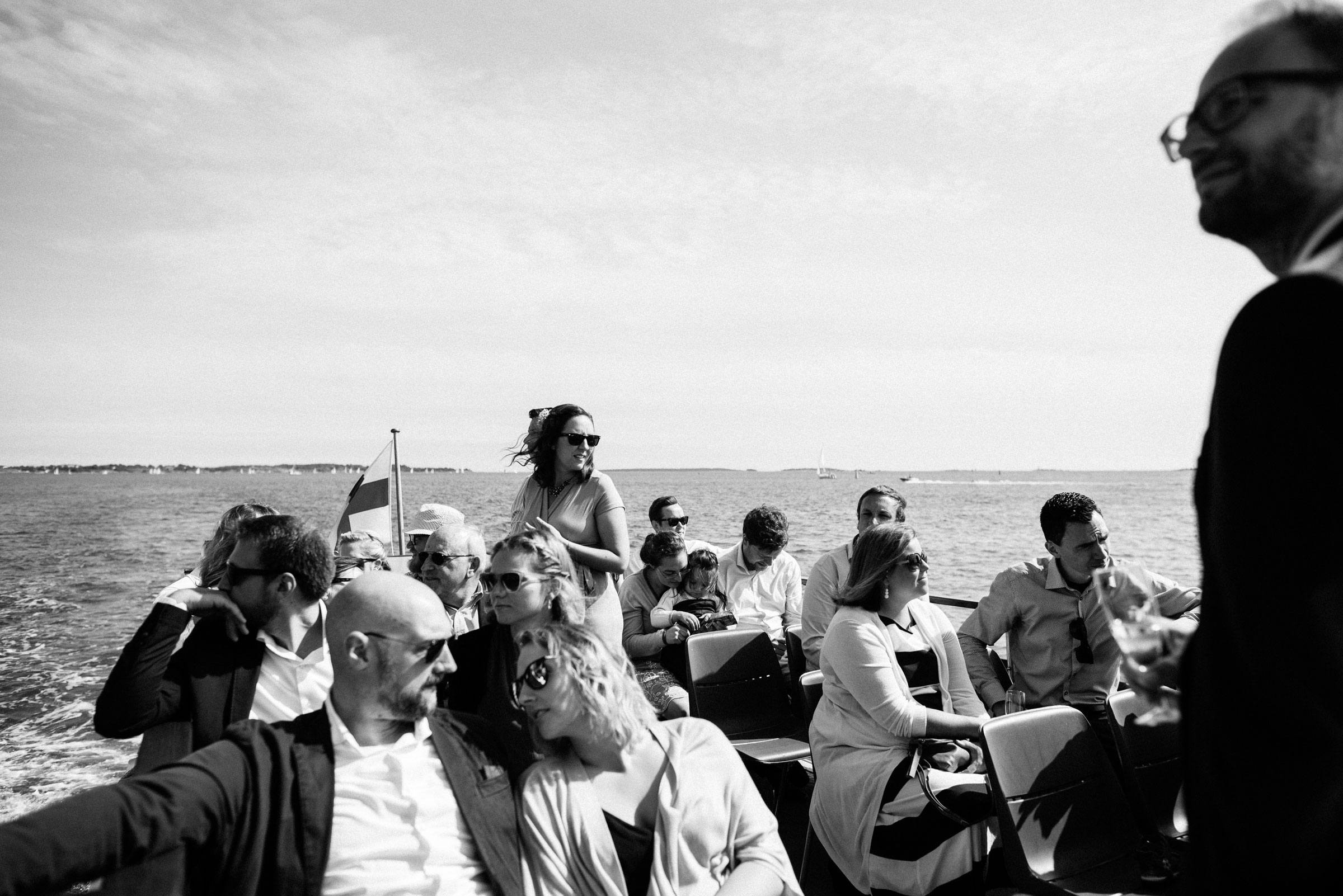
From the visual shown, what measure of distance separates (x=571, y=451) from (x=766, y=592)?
2572 mm

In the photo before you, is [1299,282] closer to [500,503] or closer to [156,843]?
[156,843]

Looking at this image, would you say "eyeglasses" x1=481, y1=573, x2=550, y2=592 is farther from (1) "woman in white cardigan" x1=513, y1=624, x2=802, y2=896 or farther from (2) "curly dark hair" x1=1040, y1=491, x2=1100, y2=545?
(2) "curly dark hair" x1=1040, y1=491, x2=1100, y2=545

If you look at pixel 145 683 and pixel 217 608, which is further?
pixel 217 608

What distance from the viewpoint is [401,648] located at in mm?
2340

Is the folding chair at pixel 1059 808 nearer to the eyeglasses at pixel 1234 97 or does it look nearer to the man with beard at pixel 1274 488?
the man with beard at pixel 1274 488

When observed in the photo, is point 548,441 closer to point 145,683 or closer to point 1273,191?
point 145,683

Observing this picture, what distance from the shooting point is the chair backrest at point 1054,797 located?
305 centimetres

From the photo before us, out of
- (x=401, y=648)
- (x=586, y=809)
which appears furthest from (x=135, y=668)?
(x=586, y=809)

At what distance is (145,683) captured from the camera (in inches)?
103

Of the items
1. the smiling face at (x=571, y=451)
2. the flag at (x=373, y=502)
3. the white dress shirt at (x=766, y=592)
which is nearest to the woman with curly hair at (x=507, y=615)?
the smiling face at (x=571, y=451)

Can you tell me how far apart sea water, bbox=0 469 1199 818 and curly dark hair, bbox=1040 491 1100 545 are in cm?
156

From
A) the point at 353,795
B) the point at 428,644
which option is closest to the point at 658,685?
the point at 428,644

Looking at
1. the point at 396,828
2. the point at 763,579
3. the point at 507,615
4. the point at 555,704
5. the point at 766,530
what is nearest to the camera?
the point at 396,828

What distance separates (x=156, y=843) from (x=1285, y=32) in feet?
7.34
